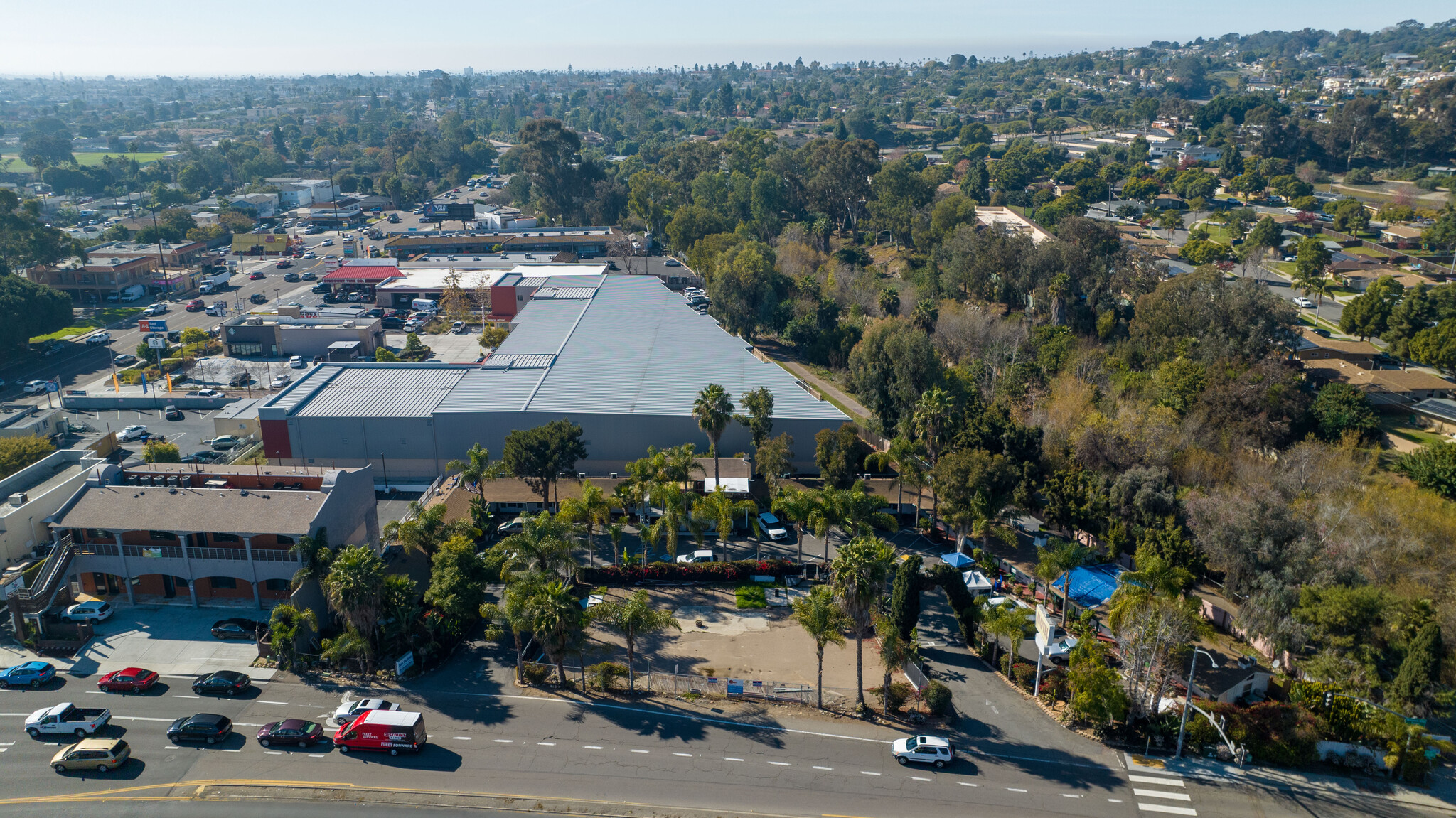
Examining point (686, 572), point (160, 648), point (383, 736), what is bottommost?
point (686, 572)

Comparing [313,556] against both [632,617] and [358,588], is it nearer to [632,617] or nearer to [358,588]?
[358,588]

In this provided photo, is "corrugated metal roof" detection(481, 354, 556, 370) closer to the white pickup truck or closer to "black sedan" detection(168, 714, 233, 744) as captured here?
"black sedan" detection(168, 714, 233, 744)

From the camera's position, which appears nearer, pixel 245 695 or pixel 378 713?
pixel 378 713

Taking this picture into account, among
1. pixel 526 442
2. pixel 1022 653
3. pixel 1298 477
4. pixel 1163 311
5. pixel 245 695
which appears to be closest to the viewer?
pixel 245 695

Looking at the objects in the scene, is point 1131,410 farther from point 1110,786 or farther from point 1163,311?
point 1110,786

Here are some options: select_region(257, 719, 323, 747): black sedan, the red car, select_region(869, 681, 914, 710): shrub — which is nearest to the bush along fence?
select_region(869, 681, 914, 710): shrub

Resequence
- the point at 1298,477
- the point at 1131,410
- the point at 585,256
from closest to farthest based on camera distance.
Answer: the point at 1298,477 → the point at 1131,410 → the point at 585,256

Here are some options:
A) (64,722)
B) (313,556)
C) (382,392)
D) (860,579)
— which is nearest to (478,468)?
(313,556)

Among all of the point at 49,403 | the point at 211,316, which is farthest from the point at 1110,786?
the point at 211,316
